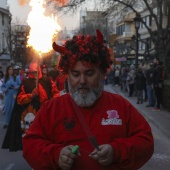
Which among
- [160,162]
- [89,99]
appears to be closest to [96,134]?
[89,99]

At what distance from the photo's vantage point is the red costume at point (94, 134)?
2.71m

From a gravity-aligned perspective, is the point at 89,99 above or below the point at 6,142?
above

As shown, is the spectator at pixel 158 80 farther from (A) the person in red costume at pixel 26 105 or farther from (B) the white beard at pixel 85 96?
(B) the white beard at pixel 85 96

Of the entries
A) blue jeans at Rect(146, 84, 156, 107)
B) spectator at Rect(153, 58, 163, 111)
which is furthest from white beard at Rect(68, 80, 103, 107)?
blue jeans at Rect(146, 84, 156, 107)

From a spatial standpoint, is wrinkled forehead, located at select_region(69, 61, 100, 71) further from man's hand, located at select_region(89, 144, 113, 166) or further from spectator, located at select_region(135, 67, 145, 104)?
spectator, located at select_region(135, 67, 145, 104)

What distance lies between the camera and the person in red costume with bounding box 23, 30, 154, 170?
2684 mm

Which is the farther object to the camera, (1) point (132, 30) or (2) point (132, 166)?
(1) point (132, 30)

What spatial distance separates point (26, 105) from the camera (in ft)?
23.7

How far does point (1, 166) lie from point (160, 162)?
9.39 feet

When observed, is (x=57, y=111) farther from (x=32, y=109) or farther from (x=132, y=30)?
(x=132, y=30)

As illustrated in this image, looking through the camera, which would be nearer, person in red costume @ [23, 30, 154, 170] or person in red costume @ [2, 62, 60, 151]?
person in red costume @ [23, 30, 154, 170]

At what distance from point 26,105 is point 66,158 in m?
4.70

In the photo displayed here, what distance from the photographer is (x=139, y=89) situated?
19219 millimetres

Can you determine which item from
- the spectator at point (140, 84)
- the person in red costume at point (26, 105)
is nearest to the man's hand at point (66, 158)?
the person in red costume at point (26, 105)
